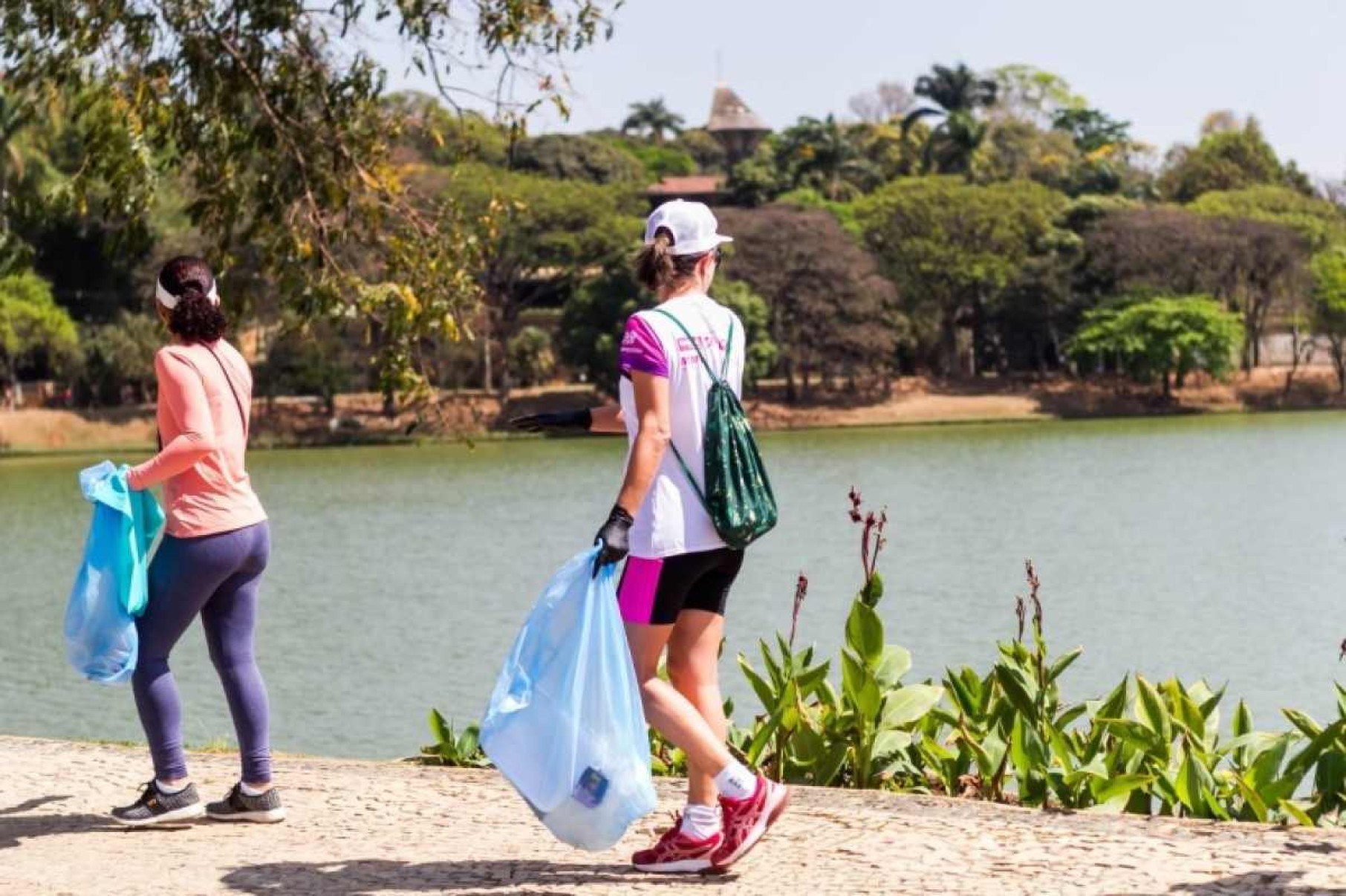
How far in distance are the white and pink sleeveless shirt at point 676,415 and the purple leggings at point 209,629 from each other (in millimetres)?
1418

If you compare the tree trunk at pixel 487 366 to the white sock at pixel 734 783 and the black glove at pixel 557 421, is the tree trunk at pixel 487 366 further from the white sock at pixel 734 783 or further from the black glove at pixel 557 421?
the white sock at pixel 734 783

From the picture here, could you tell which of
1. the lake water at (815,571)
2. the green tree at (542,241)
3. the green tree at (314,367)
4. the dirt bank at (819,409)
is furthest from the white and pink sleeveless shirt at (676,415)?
the green tree at (542,241)

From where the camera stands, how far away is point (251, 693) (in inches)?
236

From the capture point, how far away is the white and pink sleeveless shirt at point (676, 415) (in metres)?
5.04

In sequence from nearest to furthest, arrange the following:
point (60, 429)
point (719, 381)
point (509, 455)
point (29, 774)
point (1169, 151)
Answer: point (719, 381)
point (29, 774)
point (509, 455)
point (60, 429)
point (1169, 151)

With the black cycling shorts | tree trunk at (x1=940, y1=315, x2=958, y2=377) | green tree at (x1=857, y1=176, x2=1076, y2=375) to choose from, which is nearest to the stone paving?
the black cycling shorts

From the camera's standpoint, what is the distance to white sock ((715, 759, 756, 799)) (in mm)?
5188

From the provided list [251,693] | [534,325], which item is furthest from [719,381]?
[534,325]

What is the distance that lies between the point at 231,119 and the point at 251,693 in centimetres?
454

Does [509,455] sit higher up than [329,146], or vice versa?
[329,146]

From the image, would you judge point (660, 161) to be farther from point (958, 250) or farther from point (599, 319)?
point (599, 319)

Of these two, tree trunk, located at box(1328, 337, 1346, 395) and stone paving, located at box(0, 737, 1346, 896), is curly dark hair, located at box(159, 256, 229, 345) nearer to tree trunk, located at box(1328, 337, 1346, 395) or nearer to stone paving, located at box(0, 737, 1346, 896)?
stone paving, located at box(0, 737, 1346, 896)

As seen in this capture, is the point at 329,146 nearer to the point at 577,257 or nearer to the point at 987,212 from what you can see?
the point at 577,257

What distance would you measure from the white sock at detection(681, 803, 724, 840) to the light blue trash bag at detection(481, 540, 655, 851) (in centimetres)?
18
